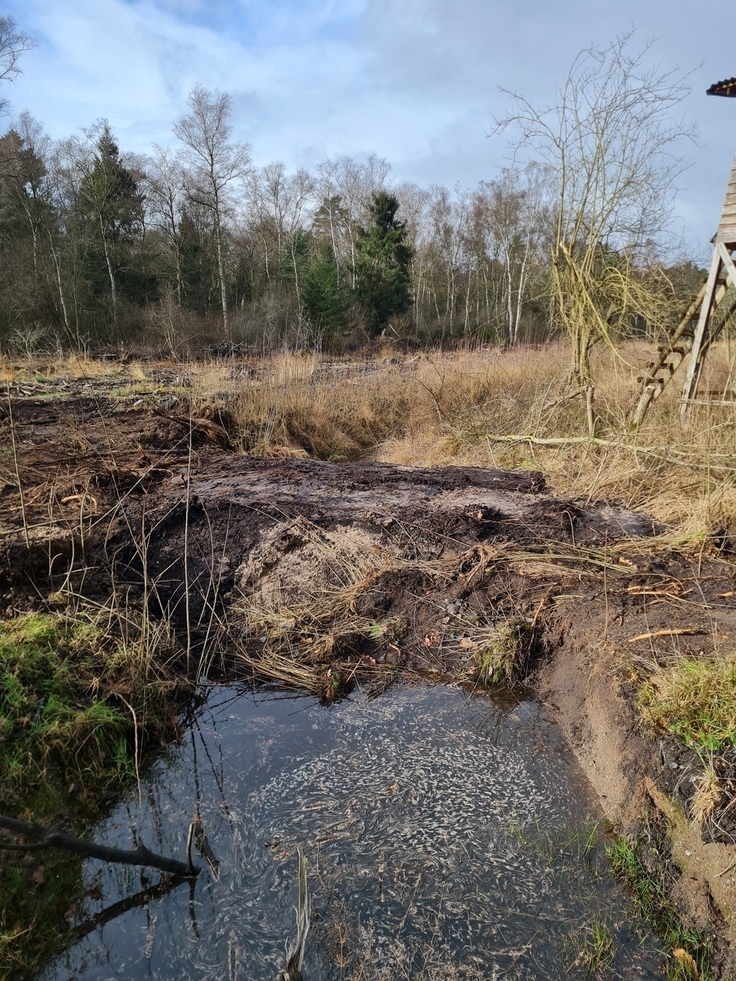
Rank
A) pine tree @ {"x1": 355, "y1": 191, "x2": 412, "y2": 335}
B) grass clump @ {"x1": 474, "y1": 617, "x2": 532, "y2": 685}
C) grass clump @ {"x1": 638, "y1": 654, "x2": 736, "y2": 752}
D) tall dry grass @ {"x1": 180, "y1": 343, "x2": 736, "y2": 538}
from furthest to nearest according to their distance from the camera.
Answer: pine tree @ {"x1": 355, "y1": 191, "x2": 412, "y2": 335}, tall dry grass @ {"x1": 180, "y1": 343, "x2": 736, "y2": 538}, grass clump @ {"x1": 474, "y1": 617, "x2": 532, "y2": 685}, grass clump @ {"x1": 638, "y1": 654, "x2": 736, "y2": 752}

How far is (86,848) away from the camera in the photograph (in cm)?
223

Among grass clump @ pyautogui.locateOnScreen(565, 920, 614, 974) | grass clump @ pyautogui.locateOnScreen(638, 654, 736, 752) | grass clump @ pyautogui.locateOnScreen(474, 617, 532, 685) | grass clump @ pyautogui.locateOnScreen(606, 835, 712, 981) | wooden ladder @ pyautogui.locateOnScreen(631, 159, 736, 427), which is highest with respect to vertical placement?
wooden ladder @ pyautogui.locateOnScreen(631, 159, 736, 427)

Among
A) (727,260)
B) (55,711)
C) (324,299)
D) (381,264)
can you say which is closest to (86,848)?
(55,711)

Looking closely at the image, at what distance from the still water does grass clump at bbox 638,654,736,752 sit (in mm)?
651

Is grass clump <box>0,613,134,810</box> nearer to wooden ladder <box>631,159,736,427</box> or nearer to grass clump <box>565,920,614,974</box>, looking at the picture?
grass clump <box>565,920,614,974</box>

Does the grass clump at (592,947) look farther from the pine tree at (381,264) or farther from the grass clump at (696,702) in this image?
the pine tree at (381,264)

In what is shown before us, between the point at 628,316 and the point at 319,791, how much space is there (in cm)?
879

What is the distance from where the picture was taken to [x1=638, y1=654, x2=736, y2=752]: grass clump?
302 cm

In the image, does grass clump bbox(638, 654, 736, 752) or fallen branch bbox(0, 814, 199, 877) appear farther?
grass clump bbox(638, 654, 736, 752)

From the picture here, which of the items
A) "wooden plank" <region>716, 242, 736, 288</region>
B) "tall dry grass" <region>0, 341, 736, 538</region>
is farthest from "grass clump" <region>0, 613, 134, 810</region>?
"wooden plank" <region>716, 242, 736, 288</region>

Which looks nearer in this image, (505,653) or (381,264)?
(505,653)

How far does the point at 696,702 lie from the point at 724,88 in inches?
336

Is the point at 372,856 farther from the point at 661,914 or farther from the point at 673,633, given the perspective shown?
the point at 673,633

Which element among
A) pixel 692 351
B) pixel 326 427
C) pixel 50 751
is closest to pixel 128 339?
pixel 326 427
